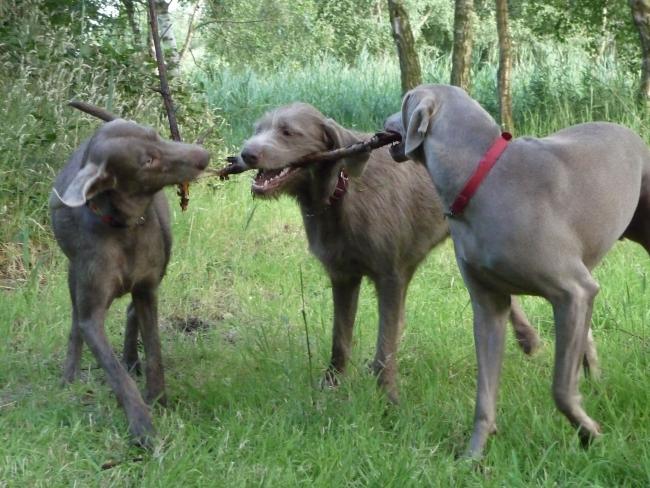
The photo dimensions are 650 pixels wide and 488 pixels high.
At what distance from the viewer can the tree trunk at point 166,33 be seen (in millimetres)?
10383

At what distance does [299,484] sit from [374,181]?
196cm

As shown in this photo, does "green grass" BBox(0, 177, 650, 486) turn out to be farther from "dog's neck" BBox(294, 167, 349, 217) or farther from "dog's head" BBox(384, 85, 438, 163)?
"dog's head" BBox(384, 85, 438, 163)

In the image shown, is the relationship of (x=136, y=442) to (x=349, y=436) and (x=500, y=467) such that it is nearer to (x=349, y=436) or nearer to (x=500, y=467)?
(x=349, y=436)

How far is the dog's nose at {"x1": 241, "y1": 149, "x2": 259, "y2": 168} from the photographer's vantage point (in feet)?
15.3

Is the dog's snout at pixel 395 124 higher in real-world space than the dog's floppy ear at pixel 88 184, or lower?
higher

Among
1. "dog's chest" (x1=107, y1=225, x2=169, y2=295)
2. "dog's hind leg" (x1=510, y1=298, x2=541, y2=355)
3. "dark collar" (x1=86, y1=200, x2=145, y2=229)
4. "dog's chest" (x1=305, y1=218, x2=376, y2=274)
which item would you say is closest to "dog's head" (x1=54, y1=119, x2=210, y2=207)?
"dark collar" (x1=86, y1=200, x2=145, y2=229)

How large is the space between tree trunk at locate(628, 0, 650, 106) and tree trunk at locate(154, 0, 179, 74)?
4.98 metres

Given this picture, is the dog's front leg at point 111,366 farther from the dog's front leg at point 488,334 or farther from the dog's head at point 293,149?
the dog's front leg at point 488,334

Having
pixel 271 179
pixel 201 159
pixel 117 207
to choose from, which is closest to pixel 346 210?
pixel 271 179

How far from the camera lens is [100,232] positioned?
4598 mm

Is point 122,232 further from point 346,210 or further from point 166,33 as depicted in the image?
point 166,33

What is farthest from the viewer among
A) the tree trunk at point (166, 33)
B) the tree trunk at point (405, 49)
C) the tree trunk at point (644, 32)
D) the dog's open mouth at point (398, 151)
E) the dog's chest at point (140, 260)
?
the tree trunk at point (405, 49)

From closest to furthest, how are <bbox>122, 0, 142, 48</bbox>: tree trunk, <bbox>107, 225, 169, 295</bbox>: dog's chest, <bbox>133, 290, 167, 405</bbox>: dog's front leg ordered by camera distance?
<bbox>107, 225, 169, 295</bbox>: dog's chest → <bbox>133, 290, 167, 405</bbox>: dog's front leg → <bbox>122, 0, 142, 48</bbox>: tree trunk

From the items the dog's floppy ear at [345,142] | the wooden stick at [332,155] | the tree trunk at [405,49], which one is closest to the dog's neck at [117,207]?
the wooden stick at [332,155]
